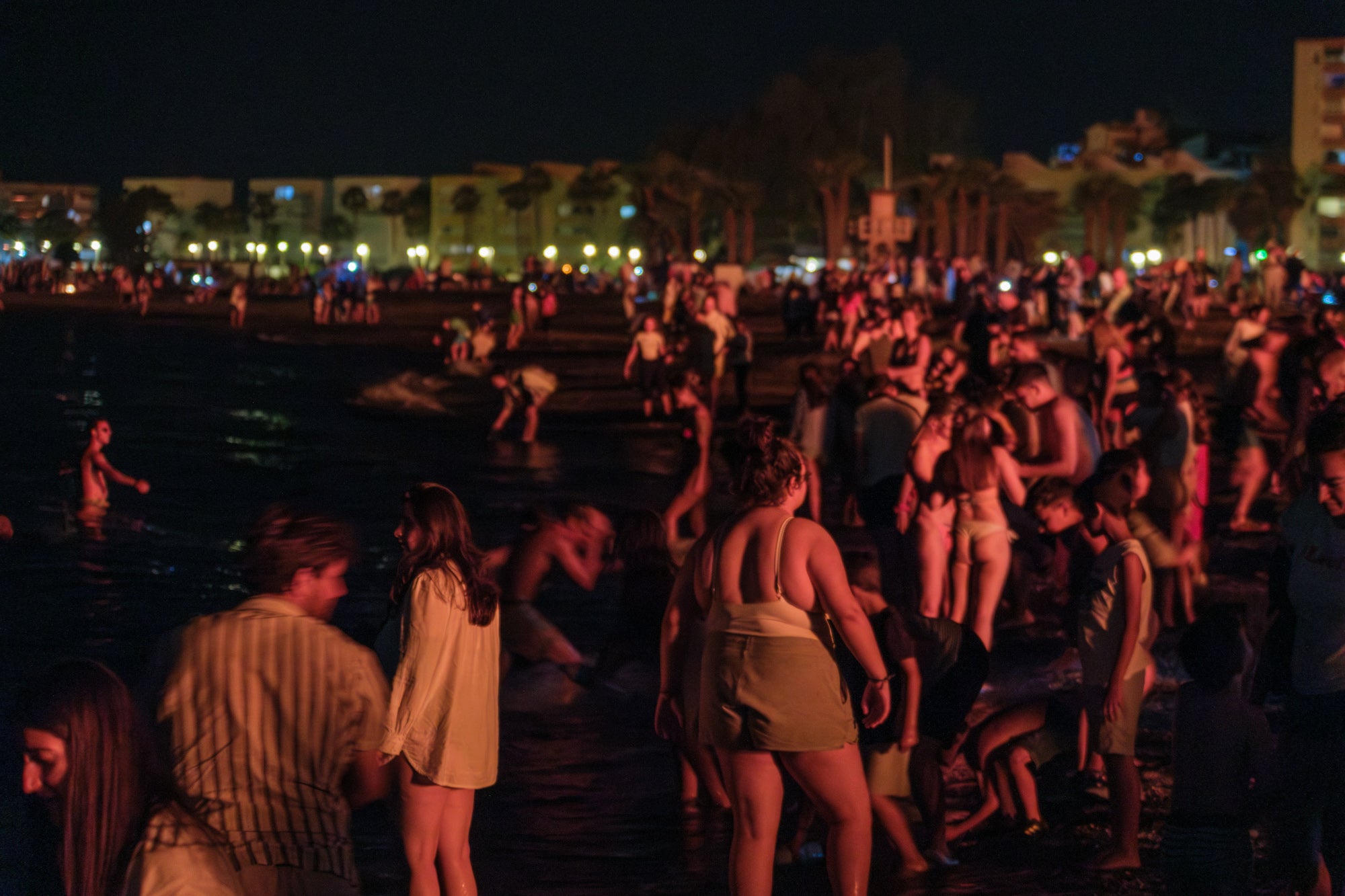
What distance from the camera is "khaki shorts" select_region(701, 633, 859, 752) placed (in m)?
4.28

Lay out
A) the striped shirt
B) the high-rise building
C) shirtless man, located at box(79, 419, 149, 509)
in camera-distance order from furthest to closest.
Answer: the high-rise building < shirtless man, located at box(79, 419, 149, 509) < the striped shirt

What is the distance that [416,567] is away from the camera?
165 inches

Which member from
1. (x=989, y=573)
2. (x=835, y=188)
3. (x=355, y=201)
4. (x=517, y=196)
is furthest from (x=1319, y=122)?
(x=989, y=573)

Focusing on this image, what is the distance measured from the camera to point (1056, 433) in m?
9.02

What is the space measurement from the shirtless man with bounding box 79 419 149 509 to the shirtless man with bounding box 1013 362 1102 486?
756cm

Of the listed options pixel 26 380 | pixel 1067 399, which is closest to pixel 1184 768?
pixel 1067 399

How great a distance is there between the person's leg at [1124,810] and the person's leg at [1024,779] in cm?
39

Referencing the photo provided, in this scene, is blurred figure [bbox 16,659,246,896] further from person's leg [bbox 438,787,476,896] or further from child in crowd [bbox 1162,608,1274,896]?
child in crowd [bbox 1162,608,1274,896]

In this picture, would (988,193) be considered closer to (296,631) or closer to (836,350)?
(836,350)

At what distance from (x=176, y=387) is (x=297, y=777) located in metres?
25.0

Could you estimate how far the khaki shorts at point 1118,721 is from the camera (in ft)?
17.3

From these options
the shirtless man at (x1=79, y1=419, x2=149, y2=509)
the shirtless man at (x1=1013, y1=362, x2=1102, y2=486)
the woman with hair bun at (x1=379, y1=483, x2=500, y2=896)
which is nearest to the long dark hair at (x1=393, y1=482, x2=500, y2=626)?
the woman with hair bun at (x1=379, y1=483, x2=500, y2=896)

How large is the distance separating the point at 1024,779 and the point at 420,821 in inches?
95.3

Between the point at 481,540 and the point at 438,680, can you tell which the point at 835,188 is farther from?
the point at 438,680
